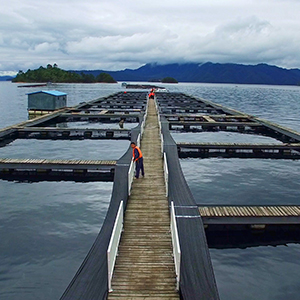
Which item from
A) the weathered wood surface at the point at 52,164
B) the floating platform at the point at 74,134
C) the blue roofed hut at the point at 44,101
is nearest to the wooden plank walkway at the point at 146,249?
the weathered wood surface at the point at 52,164

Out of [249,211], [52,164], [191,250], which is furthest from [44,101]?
[191,250]

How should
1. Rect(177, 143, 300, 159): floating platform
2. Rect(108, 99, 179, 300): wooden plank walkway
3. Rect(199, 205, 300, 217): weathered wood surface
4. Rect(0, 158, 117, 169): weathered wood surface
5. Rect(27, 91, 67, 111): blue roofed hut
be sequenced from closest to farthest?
Rect(108, 99, 179, 300): wooden plank walkway < Rect(199, 205, 300, 217): weathered wood surface < Rect(0, 158, 117, 169): weathered wood surface < Rect(177, 143, 300, 159): floating platform < Rect(27, 91, 67, 111): blue roofed hut

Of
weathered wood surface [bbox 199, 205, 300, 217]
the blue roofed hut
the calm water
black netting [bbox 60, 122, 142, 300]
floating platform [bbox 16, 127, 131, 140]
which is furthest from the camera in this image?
the blue roofed hut

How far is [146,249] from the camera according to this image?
1084 cm

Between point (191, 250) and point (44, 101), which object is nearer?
point (191, 250)

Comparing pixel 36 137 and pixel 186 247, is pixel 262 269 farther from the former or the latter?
pixel 36 137

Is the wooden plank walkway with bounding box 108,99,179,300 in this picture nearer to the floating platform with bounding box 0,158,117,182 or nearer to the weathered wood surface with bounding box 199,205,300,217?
the weathered wood surface with bounding box 199,205,300,217

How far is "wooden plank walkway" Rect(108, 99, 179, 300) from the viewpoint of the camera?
9078mm

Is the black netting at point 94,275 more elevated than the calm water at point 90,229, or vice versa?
the black netting at point 94,275

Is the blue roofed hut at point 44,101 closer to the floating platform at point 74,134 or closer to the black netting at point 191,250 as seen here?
the floating platform at point 74,134

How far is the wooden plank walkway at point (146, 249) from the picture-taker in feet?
29.8

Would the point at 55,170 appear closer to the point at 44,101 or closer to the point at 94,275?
the point at 94,275

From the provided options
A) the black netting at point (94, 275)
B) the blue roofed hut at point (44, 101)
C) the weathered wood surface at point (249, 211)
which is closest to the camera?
the black netting at point (94, 275)

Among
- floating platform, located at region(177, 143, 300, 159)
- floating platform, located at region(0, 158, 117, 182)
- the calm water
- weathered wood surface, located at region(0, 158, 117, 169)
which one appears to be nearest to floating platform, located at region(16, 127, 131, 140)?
the calm water
